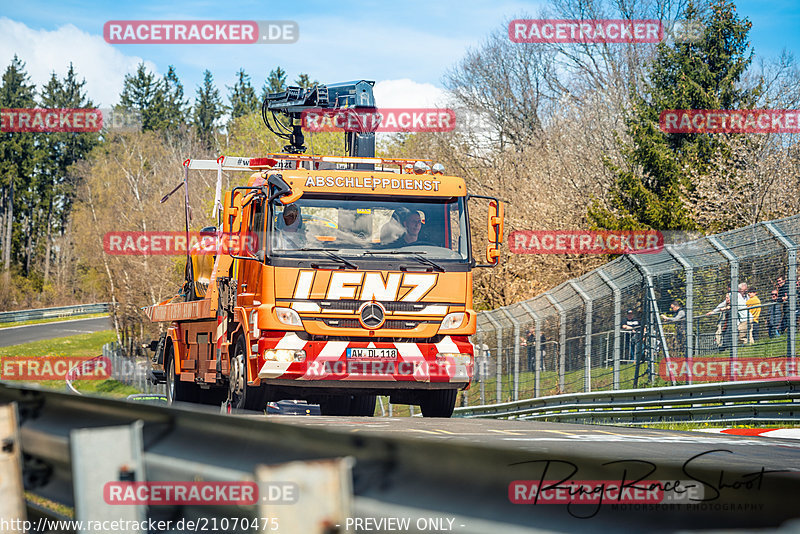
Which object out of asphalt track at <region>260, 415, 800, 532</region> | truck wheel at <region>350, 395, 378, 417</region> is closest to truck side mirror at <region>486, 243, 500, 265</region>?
truck wheel at <region>350, 395, 378, 417</region>

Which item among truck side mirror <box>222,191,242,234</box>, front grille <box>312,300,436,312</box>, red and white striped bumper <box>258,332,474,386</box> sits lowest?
red and white striped bumper <box>258,332,474,386</box>

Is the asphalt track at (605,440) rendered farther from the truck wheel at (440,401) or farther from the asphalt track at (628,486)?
the asphalt track at (628,486)

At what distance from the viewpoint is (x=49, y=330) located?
243ft

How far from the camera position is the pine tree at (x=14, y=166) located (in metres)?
95.7

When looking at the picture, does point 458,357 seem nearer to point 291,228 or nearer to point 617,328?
point 291,228

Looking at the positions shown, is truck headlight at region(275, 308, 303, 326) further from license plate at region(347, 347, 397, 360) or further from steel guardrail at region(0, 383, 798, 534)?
steel guardrail at region(0, 383, 798, 534)

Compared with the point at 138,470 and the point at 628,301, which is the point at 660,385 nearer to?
the point at 628,301

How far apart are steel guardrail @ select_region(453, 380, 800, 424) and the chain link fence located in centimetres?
37

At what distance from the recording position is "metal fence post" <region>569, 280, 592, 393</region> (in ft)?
61.0

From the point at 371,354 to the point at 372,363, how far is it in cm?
11

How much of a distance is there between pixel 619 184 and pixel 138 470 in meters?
30.7

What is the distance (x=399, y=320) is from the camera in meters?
12.5

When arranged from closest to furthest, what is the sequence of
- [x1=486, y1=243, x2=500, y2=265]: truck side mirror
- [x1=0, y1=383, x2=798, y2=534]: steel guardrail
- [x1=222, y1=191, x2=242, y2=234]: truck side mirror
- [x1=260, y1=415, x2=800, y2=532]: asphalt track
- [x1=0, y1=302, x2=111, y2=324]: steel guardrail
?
1. [x1=260, y1=415, x2=800, y2=532]: asphalt track
2. [x1=0, y1=383, x2=798, y2=534]: steel guardrail
3. [x1=222, y1=191, x2=242, y2=234]: truck side mirror
4. [x1=486, y1=243, x2=500, y2=265]: truck side mirror
5. [x1=0, y1=302, x2=111, y2=324]: steel guardrail

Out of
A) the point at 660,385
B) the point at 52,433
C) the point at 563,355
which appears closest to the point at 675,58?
the point at 563,355
